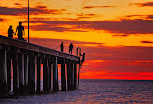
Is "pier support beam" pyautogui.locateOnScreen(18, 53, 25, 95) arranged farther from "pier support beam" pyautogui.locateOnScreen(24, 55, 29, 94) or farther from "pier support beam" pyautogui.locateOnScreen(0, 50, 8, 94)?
"pier support beam" pyautogui.locateOnScreen(0, 50, 8, 94)

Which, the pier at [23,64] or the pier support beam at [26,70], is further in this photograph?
the pier support beam at [26,70]

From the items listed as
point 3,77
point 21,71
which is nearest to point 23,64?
point 21,71

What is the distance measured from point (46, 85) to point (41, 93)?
2.56 metres

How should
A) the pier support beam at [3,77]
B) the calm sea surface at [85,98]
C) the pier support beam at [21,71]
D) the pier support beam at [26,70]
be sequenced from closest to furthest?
the pier support beam at [3,77] < the calm sea surface at [85,98] < the pier support beam at [21,71] < the pier support beam at [26,70]

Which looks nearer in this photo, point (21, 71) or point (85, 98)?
point (21, 71)

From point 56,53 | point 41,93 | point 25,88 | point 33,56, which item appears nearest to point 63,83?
point 56,53

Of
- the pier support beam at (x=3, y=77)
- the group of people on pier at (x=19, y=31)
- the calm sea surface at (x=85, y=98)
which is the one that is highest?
the group of people on pier at (x=19, y=31)

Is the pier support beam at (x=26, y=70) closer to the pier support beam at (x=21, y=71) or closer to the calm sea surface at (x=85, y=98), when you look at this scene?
the pier support beam at (x=21, y=71)

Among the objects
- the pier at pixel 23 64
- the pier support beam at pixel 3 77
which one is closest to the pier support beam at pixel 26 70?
the pier at pixel 23 64

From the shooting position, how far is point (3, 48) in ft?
110

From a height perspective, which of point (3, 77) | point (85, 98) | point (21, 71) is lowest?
point (85, 98)

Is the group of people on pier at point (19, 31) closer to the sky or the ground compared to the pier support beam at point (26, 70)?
closer to the sky

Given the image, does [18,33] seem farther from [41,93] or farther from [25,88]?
[41,93]

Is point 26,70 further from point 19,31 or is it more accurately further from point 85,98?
point 85,98
